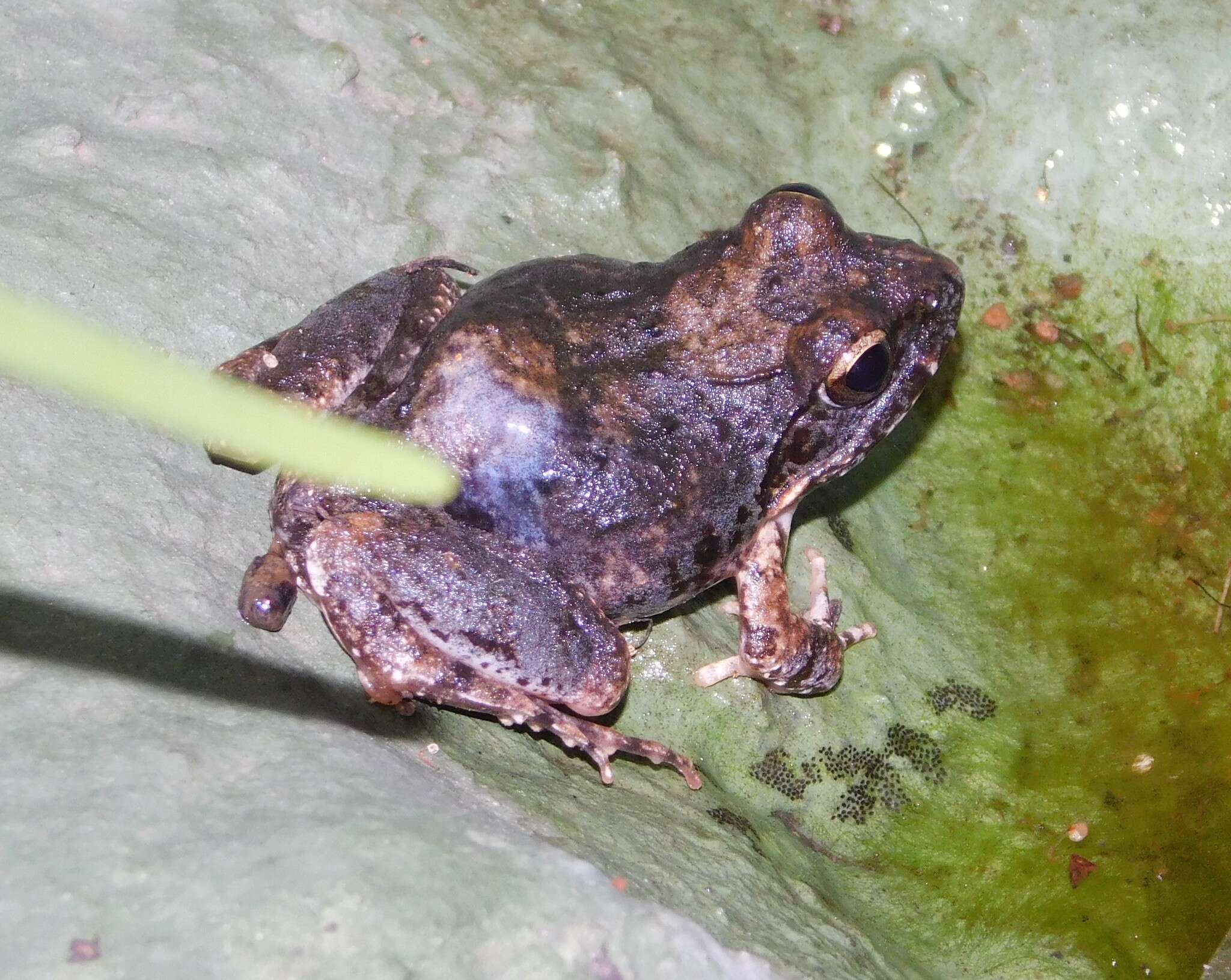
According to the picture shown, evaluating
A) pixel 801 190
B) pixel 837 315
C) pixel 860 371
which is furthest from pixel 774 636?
pixel 801 190

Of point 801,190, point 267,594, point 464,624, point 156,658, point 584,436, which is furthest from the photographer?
point 801,190

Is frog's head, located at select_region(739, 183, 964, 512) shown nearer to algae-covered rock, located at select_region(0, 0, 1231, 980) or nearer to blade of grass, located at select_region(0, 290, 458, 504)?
algae-covered rock, located at select_region(0, 0, 1231, 980)

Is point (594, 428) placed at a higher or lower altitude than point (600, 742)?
higher

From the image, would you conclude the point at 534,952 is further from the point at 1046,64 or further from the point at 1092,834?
the point at 1046,64

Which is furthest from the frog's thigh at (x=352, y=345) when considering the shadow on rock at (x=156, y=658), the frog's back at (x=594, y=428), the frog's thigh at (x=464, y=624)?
the shadow on rock at (x=156, y=658)

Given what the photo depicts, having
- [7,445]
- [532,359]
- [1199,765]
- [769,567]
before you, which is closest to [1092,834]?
[1199,765]

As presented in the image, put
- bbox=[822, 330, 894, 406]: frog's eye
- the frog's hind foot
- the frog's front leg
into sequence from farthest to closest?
the frog's front leg < bbox=[822, 330, 894, 406]: frog's eye < the frog's hind foot

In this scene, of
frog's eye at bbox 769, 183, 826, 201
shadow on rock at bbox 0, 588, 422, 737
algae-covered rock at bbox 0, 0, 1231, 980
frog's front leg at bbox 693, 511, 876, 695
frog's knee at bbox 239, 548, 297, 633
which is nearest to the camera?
algae-covered rock at bbox 0, 0, 1231, 980

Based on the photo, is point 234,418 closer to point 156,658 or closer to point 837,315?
point 156,658

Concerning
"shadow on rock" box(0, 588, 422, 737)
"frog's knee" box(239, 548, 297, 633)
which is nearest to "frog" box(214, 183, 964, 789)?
"frog's knee" box(239, 548, 297, 633)
